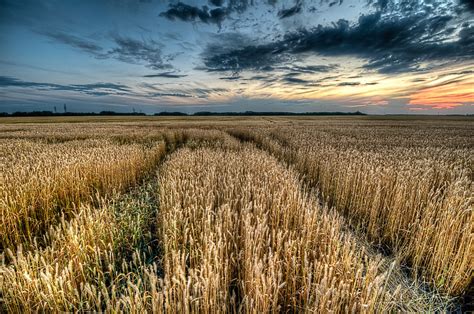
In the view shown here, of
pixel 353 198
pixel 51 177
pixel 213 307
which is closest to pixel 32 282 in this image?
pixel 213 307

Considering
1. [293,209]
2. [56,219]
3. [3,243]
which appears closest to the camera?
[3,243]

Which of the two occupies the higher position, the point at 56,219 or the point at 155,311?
the point at 155,311

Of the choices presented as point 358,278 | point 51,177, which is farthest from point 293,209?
point 51,177

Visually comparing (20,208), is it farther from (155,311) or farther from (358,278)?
(358,278)

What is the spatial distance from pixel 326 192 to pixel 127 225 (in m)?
5.46

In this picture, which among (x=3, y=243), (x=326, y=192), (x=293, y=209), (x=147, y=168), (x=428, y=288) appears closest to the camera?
(x=428, y=288)

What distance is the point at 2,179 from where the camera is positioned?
488cm

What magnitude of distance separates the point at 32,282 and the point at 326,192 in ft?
22.0

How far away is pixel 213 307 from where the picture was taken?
6.66ft

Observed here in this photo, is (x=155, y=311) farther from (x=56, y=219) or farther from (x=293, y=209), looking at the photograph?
(x=56, y=219)

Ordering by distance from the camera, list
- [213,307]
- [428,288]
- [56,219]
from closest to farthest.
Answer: [213,307] < [428,288] < [56,219]

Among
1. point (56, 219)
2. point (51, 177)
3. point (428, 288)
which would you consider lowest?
point (428, 288)

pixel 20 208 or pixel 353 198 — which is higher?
pixel 20 208

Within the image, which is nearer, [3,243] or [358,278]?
[358,278]
